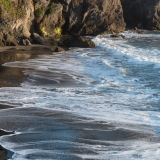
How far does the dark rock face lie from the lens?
4812cm

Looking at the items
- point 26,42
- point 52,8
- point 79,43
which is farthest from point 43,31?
point 26,42

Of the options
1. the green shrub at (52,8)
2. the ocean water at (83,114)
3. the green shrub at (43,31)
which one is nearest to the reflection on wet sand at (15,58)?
the ocean water at (83,114)

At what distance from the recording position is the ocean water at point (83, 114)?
303 inches

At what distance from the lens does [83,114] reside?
10188mm

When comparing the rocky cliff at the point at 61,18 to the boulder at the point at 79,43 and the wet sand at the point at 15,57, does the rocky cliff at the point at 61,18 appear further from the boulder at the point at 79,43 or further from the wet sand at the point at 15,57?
the boulder at the point at 79,43

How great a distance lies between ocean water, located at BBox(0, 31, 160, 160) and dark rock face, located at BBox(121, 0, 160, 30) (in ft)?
99.6

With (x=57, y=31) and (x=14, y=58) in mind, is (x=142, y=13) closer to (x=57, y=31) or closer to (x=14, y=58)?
(x=57, y=31)

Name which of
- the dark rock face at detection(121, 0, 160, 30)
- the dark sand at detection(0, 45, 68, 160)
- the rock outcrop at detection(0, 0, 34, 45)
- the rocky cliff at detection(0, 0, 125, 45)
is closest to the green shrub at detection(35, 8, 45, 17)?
the rocky cliff at detection(0, 0, 125, 45)

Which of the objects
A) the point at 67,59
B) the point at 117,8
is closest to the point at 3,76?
the point at 67,59

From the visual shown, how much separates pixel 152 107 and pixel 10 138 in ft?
14.6

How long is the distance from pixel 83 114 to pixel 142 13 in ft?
A: 132

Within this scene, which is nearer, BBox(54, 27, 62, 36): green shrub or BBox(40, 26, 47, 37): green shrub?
BBox(40, 26, 47, 37): green shrub

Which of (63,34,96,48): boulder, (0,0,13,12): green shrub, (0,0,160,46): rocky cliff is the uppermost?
(0,0,13,12): green shrub

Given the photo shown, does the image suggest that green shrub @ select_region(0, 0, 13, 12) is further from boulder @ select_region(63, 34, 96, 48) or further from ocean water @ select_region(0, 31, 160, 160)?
ocean water @ select_region(0, 31, 160, 160)
